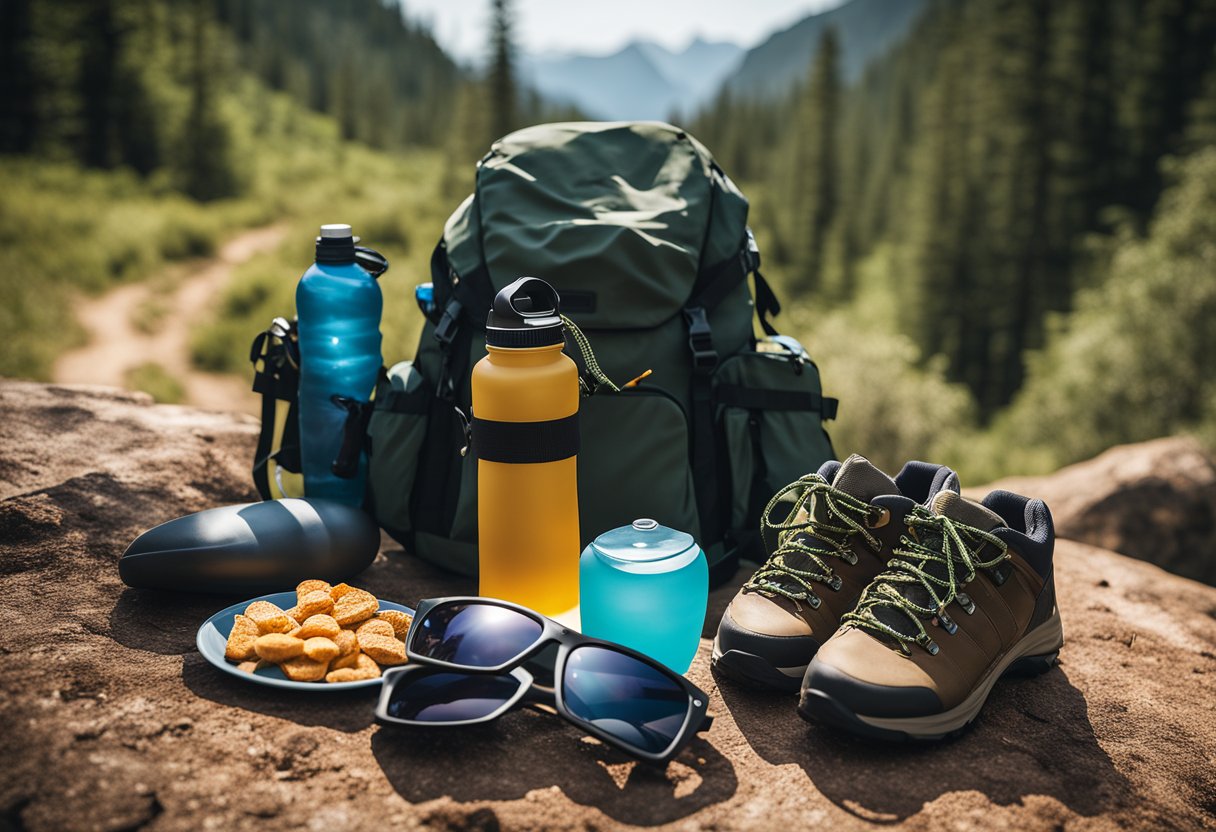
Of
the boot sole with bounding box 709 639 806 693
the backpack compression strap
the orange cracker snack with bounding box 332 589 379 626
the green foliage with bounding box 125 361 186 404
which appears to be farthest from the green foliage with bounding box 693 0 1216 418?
the orange cracker snack with bounding box 332 589 379 626

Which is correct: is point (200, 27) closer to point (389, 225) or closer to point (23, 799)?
point (389, 225)

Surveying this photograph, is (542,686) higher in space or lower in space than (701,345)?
lower

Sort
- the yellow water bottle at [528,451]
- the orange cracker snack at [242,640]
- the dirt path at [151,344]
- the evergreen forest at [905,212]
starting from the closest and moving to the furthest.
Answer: the orange cracker snack at [242,640], the yellow water bottle at [528,451], the dirt path at [151,344], the evergreen forest at [905,212]

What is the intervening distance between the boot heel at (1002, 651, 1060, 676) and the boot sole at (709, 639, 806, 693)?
2.10 feet

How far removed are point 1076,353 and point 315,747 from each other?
24.3 metres

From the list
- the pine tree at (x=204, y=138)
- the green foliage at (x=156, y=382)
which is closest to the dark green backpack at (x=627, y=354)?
the green foliage at (x=156, y=382)

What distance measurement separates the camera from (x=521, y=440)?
2.38 m

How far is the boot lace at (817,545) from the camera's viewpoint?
2336 mm

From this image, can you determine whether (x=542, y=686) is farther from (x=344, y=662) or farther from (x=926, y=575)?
(x=926, y=575)

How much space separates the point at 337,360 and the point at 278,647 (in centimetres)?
147

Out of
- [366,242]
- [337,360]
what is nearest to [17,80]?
[366,242]

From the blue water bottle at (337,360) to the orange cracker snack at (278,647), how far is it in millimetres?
1115

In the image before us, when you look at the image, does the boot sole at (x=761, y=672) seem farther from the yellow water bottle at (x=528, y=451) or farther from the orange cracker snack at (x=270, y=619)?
the orange cracker snack at (x=270, y=619)

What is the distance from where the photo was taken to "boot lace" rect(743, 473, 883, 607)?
234 cm
